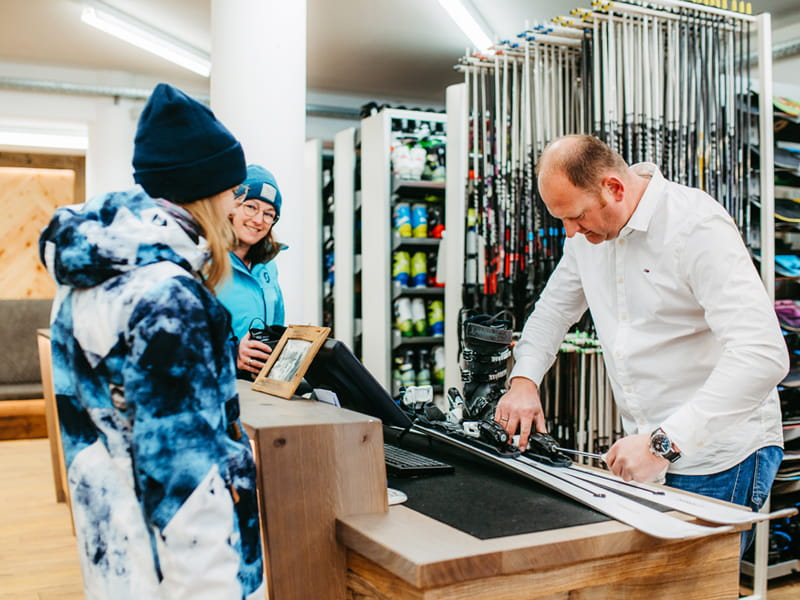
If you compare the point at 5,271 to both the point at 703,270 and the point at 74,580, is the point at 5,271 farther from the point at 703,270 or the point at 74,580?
the point at 703,270

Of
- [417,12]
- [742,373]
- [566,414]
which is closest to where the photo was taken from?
[742,373]

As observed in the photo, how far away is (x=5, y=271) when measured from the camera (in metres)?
9.37

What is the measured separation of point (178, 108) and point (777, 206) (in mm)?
3214

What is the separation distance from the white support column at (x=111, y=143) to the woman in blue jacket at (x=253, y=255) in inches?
235

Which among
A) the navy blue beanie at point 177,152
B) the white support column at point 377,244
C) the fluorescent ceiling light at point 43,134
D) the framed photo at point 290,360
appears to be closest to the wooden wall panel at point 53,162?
the fluorescent ceiling light at point 43,134

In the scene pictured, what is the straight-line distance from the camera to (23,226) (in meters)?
9.46

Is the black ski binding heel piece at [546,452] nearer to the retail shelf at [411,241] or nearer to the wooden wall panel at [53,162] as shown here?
the retail shelf at [411,241]

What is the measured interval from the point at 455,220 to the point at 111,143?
5.34 metres

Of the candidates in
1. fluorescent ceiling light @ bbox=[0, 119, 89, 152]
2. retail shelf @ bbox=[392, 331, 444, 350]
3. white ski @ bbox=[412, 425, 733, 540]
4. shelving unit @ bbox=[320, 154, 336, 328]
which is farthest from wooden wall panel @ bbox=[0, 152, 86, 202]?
white ski @ bbox=[412, 425, 733, 540]

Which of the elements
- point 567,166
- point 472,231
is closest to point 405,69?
point 472,231

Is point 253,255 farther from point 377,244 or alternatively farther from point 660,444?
point 377,244

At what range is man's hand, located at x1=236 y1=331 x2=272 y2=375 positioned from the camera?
214cm

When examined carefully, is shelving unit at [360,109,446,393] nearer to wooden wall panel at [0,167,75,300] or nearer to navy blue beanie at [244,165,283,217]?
navy blue beanie at [244,165,283,217]

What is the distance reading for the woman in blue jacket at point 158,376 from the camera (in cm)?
112
